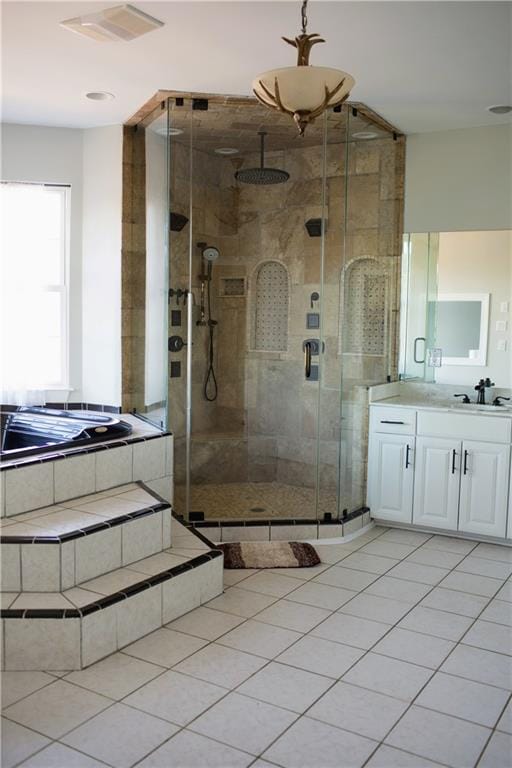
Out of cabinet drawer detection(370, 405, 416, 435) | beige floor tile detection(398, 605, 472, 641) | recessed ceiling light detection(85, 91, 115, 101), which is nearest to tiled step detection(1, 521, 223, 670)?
beige floor tile detection(398, 605, 472, 641)

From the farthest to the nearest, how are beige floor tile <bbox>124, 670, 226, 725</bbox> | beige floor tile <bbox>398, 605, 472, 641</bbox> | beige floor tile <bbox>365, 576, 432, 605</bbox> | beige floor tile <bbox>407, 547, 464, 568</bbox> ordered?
1. beige floor tile <bbox>407, 547, 464, 568</bbox>
2. beige floor tile <bbox>365, 576, 432, 605</bbox>
3. beige floor tile <bbox>398, 605, 472, 641</bbox>
4. beige floor tile <bbox>124, 670, 226, 725</bbox>

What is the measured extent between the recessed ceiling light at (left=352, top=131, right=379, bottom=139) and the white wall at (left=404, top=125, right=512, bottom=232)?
31 cm

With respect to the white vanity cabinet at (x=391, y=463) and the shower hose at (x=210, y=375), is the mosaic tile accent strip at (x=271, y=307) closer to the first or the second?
the shower hose at (x=210, y=375)

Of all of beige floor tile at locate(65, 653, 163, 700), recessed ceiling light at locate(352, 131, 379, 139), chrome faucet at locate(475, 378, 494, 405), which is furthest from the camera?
chrome faucet at locate(475, 378, 494, 405)

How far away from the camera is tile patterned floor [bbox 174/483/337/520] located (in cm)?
410

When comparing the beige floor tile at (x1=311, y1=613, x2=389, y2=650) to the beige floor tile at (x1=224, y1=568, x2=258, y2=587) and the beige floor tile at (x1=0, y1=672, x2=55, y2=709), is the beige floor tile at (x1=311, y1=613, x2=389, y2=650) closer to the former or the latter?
the beige floor tile at (x1=224, y1=568, x2=258, y2=587)

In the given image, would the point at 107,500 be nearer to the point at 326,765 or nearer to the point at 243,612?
the point at 243,612

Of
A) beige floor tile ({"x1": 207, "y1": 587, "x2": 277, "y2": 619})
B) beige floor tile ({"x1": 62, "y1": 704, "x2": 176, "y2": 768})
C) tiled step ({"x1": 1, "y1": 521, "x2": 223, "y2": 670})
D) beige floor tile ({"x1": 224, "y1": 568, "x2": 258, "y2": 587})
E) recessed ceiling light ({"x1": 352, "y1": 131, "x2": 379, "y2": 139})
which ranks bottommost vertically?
beige floor tile ({"x1": 62, "y1": 704, "x2": 176, "y2": 768})

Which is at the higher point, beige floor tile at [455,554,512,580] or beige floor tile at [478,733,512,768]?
beige floor tile at [455,554,512,580]

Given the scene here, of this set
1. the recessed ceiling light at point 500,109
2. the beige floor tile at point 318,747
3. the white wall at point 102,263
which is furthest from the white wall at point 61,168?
the beige floor tile at point 318,747

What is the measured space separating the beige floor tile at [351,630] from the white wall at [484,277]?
2.06 meters

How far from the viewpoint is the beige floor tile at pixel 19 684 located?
2.35m

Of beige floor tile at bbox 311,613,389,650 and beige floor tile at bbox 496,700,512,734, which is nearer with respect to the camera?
beige floor tile at bbox 496,700,512,734

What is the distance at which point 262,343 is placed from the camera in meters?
4.85
